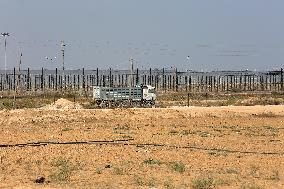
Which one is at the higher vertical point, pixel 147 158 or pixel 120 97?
pixel 120 97

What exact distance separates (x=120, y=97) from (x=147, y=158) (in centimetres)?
2951

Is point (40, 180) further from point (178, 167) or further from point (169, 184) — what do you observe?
point (178, 167)

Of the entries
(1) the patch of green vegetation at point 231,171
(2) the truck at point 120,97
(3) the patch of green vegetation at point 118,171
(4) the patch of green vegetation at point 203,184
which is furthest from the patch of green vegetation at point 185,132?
(2) the truck at point 120,97

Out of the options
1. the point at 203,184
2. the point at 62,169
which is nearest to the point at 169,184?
the point at 203,184

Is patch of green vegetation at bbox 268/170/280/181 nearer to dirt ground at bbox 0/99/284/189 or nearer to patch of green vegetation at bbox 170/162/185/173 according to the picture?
dirt ground at bbox 0/99/284/189

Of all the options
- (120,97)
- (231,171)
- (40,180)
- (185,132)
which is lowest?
(185,132)

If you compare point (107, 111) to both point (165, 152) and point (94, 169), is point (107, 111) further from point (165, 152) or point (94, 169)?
point (94, 169)

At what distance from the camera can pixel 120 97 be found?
4669cm

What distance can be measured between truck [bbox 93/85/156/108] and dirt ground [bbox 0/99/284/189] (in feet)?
54.6

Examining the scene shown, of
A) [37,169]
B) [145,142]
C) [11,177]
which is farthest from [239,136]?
[11,177]

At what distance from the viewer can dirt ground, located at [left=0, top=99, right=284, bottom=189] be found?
523 inches

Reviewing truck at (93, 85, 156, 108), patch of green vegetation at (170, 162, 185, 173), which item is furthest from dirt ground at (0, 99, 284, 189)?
truck at (93, 85, 156, 108)

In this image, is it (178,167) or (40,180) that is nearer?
(40,180)

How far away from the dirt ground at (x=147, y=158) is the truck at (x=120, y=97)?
16646 millimetres
